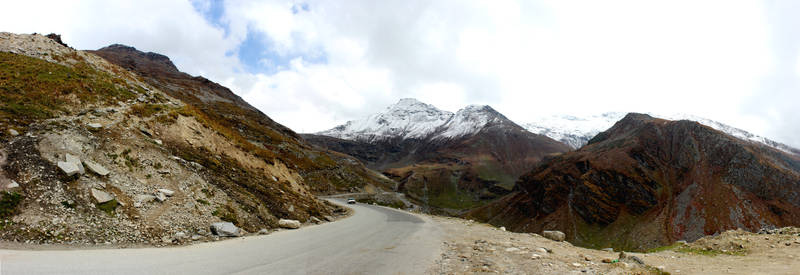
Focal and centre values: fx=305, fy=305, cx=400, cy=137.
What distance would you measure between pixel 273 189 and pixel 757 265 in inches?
1084

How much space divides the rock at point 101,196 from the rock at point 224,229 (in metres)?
4.19

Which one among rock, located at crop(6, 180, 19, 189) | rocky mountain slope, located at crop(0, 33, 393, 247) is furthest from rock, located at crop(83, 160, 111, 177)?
rock, located at crop(6, 180, 19, 189)

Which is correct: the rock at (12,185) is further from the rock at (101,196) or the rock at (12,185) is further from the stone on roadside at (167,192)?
the stone on roadside at (167,192)

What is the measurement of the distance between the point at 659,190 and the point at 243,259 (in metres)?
123

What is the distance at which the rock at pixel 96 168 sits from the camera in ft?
46.0

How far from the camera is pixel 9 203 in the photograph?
35.4ft

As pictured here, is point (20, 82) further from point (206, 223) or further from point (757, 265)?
point (757, 265)

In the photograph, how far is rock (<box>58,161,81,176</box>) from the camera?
12.8 metres

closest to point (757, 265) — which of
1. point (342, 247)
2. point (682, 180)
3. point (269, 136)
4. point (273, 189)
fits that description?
point (342, 247)

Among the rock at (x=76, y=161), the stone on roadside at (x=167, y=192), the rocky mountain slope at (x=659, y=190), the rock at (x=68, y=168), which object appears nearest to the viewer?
the rock at (x=68, y=168)

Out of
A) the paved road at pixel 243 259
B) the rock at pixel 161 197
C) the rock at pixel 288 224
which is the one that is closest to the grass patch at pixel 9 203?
the paved road at pixel 243 259

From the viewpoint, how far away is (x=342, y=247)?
13891 mm

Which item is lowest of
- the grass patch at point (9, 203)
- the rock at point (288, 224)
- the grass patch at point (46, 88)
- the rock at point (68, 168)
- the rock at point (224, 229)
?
the rock at point (288, 224)

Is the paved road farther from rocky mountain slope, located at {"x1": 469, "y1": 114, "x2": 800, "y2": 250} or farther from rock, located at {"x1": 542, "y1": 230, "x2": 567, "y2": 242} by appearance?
rocky mountain slope, located at {"x1": 469, "y1": 114, "x2": 800, "y2": 250}
